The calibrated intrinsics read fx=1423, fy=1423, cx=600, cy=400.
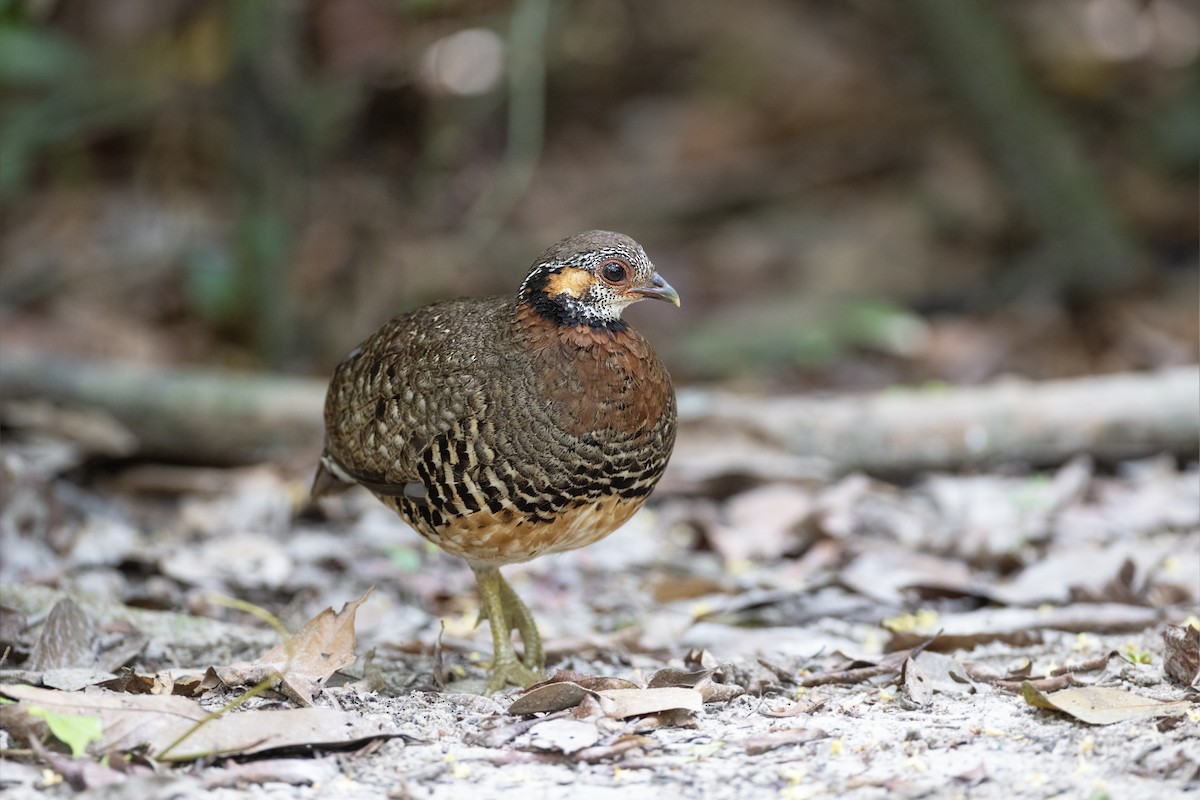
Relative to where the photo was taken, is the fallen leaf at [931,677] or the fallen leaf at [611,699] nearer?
the fallen leaf at [611,699]

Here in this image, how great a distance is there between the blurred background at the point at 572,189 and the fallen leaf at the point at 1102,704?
182 inches

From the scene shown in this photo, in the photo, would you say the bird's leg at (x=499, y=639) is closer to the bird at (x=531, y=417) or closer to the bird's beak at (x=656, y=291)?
the bird at (x=531, y=417)

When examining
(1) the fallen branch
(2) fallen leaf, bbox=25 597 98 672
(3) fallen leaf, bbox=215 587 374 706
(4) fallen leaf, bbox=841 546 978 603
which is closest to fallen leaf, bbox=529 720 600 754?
(3) fallen leaf, bbox=215 587 374 706

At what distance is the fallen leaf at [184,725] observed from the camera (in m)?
3.18

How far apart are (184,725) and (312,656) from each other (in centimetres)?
68

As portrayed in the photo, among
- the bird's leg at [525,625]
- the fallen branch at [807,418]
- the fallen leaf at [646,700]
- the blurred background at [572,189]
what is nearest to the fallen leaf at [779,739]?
the fallen leaf at [646,700]

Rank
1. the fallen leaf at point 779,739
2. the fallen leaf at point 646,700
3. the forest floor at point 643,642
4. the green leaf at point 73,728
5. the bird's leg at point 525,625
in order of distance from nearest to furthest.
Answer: the green leaf at point 73,728
the forest floor at point 643,642
the fallen leaf at point 779,739
the fallen leaf at point 646,700
the bird's leg at point 525,625

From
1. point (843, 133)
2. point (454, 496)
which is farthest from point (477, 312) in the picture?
point (843, 133)

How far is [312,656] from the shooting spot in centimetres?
391

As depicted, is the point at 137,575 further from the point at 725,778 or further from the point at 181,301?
the point at 181,301

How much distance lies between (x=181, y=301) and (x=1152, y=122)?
678cm

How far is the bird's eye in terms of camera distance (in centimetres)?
401

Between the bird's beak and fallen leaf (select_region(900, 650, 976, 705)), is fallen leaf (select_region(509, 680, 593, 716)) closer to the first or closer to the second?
fallen leaf (select_region(900, 650, 976, 705))

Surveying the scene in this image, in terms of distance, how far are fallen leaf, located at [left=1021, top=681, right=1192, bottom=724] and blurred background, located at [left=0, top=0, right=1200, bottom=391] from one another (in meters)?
4.62
